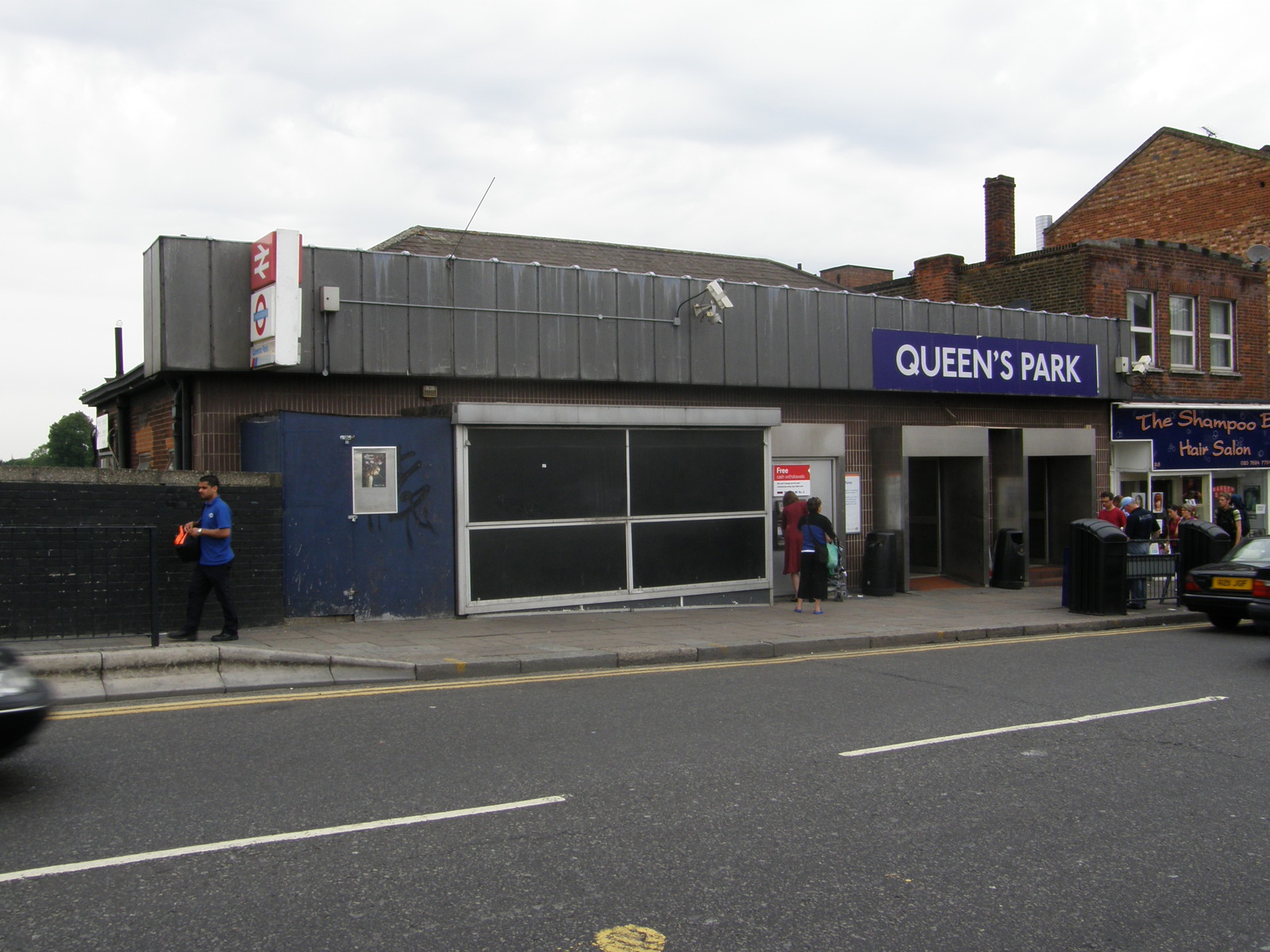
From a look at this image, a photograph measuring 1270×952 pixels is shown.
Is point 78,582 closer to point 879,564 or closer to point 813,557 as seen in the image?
point 813,557

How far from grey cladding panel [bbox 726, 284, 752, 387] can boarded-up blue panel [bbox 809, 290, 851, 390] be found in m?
1.34

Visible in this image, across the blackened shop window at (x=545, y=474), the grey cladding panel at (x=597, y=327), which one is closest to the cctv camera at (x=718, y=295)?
the grey cladding panel at (x=597, y=327)

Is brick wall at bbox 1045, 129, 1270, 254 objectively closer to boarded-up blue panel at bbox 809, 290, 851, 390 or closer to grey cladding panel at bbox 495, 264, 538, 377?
boarded-up blue panel at bbox 809, 290, 851, 390

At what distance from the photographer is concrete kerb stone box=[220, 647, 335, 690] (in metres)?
9.30

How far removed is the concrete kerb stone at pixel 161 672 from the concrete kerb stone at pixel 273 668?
11cm

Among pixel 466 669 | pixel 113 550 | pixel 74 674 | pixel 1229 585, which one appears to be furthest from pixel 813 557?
pixel 74 674

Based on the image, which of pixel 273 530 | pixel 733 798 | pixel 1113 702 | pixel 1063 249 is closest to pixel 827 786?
pixel 733 798

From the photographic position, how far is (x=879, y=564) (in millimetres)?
17219

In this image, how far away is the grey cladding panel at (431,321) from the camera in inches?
521

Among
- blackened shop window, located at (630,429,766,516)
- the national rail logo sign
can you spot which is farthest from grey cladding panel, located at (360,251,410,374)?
blackened shop window, located at (630,429,766,516)

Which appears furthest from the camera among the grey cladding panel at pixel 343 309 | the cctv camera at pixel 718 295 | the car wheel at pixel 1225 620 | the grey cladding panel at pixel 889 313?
the grey cladding panel at pixel 889 313

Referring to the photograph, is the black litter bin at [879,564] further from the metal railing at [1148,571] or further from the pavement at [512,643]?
the metal railing at [1148,571]

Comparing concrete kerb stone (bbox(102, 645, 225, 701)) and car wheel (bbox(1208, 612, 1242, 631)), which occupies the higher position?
concrete kerb stone (bbox(102, 645, 225, 701))

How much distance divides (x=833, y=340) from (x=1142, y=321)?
9.66 m
